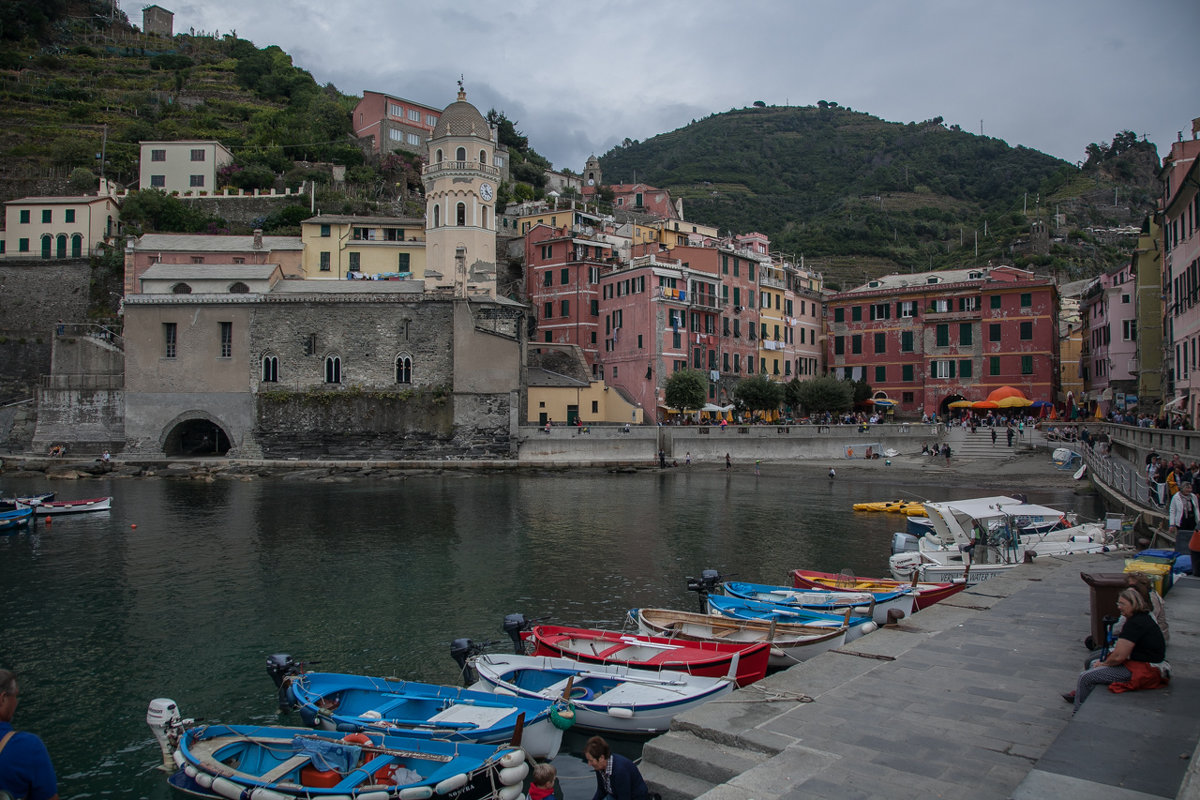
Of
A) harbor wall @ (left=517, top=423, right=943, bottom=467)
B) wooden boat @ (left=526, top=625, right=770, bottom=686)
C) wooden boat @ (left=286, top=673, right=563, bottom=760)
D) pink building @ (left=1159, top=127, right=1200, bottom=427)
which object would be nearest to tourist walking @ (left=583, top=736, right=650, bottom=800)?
wooden boat @ (left=286, top=673, right=563, bottom=760)

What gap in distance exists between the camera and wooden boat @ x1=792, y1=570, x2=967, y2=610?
1598cm

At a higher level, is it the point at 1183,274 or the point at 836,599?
the point at 1183,274

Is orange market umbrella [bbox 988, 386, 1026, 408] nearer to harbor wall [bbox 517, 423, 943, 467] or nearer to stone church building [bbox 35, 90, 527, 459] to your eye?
harbor wall [bbox 517, 423, 943, 467]

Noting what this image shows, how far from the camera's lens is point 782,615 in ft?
48.8

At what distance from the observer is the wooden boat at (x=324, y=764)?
28.2ft

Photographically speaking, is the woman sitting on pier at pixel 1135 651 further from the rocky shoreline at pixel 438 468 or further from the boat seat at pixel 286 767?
the rocky shoreline at pixel 438 468

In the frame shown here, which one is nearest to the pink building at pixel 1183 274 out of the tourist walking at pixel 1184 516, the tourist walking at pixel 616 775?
the tourist walking at pixel 1184 516

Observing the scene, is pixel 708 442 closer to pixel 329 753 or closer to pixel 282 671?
pixel 282 671

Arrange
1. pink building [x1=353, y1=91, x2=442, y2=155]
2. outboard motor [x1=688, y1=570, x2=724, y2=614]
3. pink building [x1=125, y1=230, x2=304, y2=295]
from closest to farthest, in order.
Answer: outboard motor [x1=688, y1=570, x2=724, y2=614]
pink building [x1=125, y1=230, x2=304, y2=295]
pink building [x1=353, y1=91, x2=442, y2=155]

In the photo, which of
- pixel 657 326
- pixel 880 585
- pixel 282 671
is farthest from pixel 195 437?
pixel 880 585

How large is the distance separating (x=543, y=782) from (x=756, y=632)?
23.0ft

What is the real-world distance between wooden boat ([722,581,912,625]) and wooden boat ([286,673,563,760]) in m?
6.93

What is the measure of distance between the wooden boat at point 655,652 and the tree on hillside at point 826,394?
44.6 meters

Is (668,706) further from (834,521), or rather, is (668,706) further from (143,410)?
(143,410)
